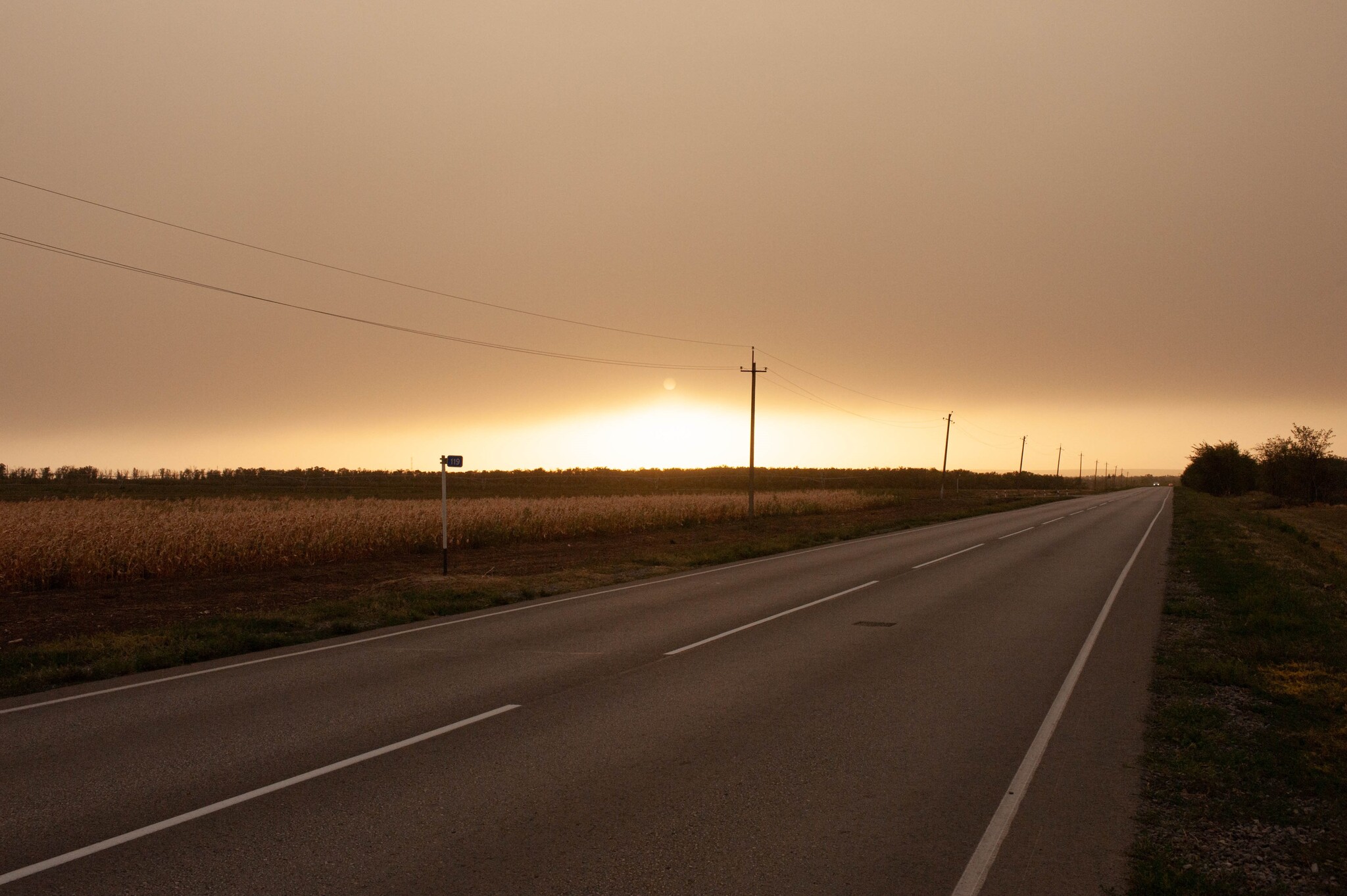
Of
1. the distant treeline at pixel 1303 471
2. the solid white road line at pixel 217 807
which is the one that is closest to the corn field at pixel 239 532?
the solid white road line at pixel 217 807

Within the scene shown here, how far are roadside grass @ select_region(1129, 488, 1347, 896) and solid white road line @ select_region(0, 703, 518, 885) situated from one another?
533 centimetres

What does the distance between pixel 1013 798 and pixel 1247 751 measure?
101 inches

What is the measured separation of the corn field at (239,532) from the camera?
768 inches

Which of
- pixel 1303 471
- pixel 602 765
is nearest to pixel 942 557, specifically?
pixel 602 765

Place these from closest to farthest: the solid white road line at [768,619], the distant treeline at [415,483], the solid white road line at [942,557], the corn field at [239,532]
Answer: the solid white road line at [768,619] < the corn field at [239,532] < the solid white road line at [942,557] < the distant treeline at [415,483]

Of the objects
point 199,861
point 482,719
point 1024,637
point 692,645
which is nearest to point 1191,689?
point 1024,637

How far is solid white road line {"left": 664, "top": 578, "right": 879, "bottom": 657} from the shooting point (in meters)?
11.2

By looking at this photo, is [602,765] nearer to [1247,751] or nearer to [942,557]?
[1247,751]

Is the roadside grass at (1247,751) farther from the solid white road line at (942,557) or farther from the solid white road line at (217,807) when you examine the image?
the solid white road line at (942,557)

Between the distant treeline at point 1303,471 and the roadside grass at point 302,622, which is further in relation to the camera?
the distant treeline at point 1303,471

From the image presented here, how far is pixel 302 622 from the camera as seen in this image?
13930 mm

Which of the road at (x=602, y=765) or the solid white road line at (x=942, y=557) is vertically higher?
the solid white road line at (x=942, y=557)

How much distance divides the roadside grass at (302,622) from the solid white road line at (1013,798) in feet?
33.2

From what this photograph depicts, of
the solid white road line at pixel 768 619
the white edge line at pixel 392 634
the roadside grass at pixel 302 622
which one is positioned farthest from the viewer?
the solid white road line at pixel 768 619
